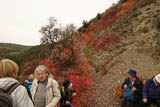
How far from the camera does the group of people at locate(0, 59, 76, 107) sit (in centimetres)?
132

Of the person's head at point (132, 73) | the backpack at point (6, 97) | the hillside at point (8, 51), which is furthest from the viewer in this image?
the hillside at point (8, 51)

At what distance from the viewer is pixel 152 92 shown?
3.55 meters

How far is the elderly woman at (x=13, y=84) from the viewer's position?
50.8 inches

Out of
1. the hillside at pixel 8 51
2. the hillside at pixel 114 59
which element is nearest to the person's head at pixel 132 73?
the hillside at pixel 114 59

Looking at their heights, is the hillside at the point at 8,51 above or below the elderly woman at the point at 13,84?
above

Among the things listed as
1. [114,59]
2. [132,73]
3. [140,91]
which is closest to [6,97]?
[132,73]

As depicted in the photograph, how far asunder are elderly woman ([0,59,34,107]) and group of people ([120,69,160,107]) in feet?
11.4

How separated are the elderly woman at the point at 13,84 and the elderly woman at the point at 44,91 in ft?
3.11

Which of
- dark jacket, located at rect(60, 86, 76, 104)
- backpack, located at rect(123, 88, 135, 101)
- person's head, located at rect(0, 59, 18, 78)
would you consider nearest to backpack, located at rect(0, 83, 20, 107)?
person's head, located at rect(0, 59, 18, 78)

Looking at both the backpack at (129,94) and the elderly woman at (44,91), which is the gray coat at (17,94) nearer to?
the elderly woman at (44,91)

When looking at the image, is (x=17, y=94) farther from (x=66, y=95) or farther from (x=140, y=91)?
(x=140, y=91)

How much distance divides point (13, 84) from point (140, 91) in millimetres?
3974

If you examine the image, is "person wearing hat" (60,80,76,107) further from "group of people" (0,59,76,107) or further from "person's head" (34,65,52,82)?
"person's head" (34,65,52,82)

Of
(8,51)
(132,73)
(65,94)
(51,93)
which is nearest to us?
(51,93)
